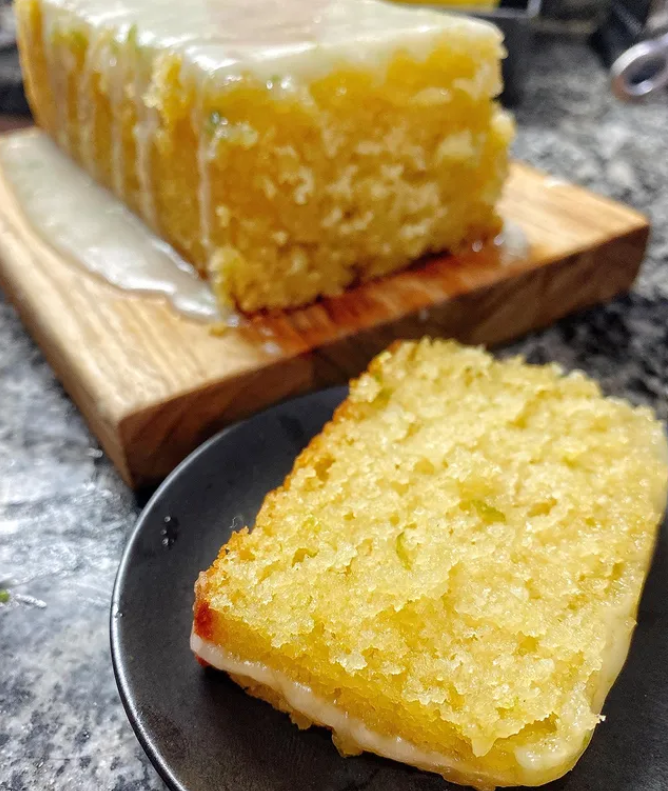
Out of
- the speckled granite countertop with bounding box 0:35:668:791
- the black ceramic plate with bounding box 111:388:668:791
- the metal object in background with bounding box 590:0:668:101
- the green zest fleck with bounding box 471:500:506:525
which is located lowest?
the speckled granite countertop with bounding box 0:35:668:791

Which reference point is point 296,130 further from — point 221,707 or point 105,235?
point 221,707

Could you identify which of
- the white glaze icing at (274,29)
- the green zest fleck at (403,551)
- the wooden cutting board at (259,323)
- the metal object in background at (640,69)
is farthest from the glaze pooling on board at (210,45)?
the green zest fleck at (403,551)

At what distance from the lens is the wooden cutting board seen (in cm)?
134

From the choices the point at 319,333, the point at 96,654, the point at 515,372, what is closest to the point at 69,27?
the point at 319,333

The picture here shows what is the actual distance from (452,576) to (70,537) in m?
0.66

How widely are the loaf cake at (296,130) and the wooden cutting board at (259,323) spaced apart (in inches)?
4.0

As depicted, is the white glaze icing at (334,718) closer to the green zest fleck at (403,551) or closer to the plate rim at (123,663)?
the plate rim at (123,663)

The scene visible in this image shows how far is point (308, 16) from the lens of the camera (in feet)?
5.44

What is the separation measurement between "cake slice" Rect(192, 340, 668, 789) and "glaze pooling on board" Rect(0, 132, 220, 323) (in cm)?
57

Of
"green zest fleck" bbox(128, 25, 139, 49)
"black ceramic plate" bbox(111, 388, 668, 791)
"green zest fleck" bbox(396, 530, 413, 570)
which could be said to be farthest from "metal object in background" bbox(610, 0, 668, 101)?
"green zest fleck" bbox(396, 530, 413, 570)

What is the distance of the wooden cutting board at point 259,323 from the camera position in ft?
4.41

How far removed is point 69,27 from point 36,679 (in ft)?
5.07

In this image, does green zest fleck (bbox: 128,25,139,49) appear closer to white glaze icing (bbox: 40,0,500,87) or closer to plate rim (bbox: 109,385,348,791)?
white glaze icing (bbox: 40,0,500,87)

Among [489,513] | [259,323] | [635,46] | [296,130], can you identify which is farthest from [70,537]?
[635,46]
